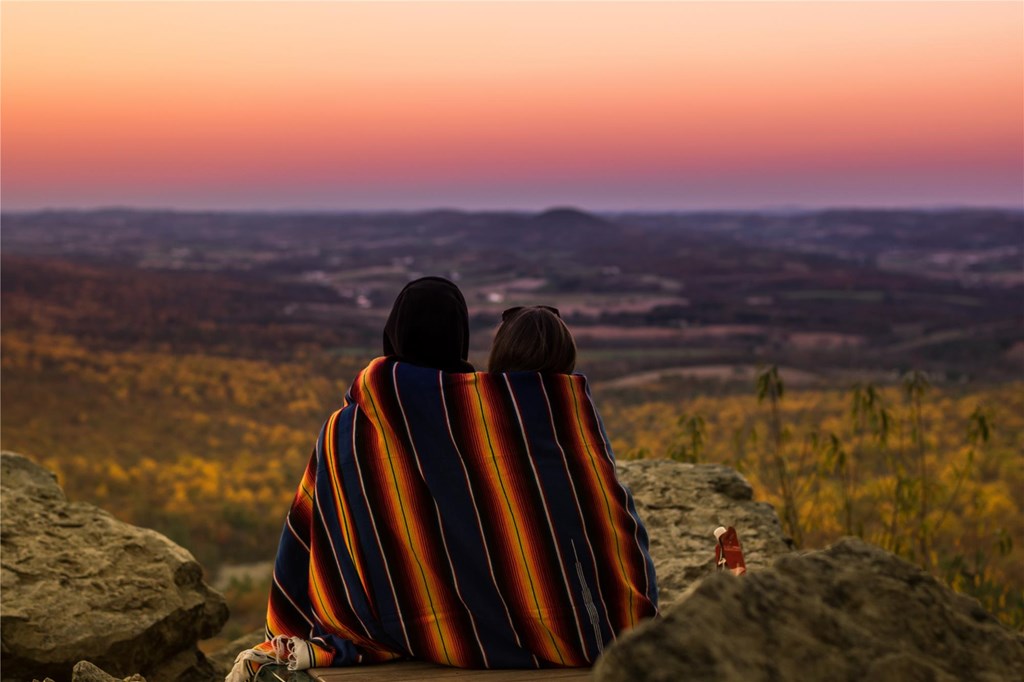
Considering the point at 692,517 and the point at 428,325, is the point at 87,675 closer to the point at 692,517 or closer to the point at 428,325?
the point at 428,325

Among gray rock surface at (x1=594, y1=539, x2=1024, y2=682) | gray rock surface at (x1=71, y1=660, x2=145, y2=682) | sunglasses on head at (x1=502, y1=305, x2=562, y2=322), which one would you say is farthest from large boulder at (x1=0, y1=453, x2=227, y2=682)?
gray rock surface at (x1=594, y1=539, x2=1024, y2=682)

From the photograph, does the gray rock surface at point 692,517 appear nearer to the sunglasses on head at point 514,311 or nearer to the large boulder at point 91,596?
the sunglasses on head at point 514,311

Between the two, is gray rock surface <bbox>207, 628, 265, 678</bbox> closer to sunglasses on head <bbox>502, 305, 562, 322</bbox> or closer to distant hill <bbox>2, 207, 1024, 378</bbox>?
distant hill <bbox>2, 207, 1024, 378</bbox>

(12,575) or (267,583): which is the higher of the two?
(12,575)

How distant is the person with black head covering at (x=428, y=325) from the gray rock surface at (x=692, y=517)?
1725 mm

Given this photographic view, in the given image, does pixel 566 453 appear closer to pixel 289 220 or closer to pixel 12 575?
pixel 12 575

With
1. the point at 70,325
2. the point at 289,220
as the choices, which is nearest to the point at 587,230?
the point at 289,220

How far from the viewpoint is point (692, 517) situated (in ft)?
15.6

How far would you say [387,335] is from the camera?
3.13m

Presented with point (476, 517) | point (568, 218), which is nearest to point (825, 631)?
point (476, 517)

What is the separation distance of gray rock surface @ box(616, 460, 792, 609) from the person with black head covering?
67.9 inches

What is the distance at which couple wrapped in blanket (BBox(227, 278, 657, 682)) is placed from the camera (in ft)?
9.56

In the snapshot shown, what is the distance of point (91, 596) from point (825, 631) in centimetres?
320

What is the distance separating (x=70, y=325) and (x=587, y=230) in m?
85.6
